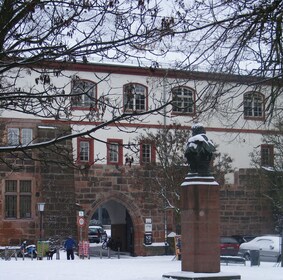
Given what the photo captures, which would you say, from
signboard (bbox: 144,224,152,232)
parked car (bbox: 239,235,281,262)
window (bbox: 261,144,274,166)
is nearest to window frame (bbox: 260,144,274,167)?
window (bbox: 261,144,274,166)

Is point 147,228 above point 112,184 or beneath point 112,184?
beneath

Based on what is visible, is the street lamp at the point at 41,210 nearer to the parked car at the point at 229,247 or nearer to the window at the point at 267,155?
the parked car at the point at 229,247

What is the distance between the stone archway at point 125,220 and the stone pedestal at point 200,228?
2327cm

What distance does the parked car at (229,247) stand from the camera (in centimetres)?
4178

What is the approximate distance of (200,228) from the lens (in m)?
20.4

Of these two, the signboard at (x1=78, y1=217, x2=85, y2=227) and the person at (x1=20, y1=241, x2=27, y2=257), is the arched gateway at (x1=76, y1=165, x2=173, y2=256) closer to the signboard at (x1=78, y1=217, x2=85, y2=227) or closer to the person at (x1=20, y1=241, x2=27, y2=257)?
the signboard at (x1=78, y1=217, x2=85, y2=227)

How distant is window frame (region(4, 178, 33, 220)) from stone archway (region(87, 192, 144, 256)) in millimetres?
3583

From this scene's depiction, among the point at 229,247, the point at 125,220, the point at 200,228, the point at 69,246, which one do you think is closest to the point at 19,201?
the point at 69,246

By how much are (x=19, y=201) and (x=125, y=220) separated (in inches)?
330

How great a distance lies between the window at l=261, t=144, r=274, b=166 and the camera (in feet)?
149

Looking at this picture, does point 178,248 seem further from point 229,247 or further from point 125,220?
point 125,220

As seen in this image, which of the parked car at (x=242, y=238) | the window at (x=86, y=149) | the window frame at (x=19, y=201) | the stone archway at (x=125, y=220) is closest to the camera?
the window frame at (x=19, y=201)

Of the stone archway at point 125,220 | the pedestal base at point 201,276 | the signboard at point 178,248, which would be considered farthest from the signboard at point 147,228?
the pedestal base at point 201,276

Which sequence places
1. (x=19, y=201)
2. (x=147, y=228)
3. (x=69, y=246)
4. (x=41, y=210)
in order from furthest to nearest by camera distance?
(x=147, y=228), (x=19, y=201), (x=41, y=210), (x=69, y=246)
